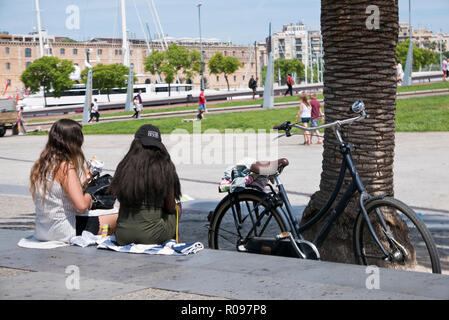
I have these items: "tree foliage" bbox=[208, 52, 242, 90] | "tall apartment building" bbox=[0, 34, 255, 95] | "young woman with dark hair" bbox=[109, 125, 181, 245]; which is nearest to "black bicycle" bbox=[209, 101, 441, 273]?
"young woman with dark hair" bbox=[109, 125, 181, 245]

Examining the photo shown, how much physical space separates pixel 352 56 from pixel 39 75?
280 feet

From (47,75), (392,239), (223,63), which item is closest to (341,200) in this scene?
(392,239)

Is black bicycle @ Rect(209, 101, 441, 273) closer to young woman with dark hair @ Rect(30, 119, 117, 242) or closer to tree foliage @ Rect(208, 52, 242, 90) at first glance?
young woman with dark hair @ Rect(30, 119, 117, 242)

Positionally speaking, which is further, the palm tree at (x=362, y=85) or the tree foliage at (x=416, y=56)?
the tree foliage at (x=416, y=56)

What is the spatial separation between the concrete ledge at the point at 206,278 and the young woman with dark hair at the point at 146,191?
233 millimetres

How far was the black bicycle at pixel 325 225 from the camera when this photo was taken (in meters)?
4.53

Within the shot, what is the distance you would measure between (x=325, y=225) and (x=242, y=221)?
Result: 804 millimetres

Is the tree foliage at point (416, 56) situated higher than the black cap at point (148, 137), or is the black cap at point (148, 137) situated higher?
the tree foliage at point (416, 56)

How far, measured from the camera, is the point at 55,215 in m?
5.60

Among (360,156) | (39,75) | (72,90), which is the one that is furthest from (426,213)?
(72,90)

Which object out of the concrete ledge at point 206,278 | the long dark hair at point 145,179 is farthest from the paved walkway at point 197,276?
the long dark hair at point 145,179

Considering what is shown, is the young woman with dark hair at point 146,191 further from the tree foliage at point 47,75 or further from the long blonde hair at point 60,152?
the tree foliage at point 47,75

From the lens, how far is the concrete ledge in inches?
154
